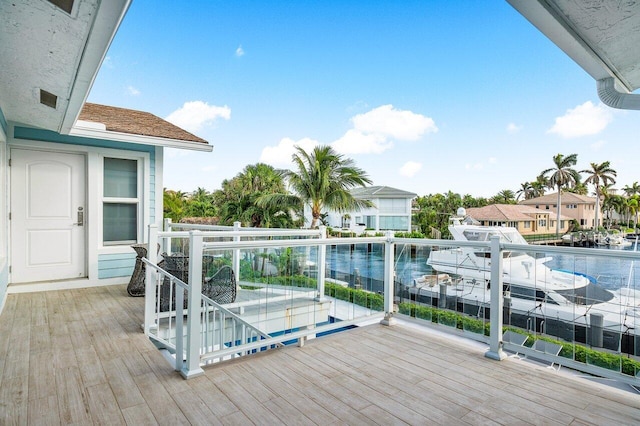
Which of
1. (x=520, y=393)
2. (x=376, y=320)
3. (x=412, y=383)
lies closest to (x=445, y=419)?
(x=412, y=383)

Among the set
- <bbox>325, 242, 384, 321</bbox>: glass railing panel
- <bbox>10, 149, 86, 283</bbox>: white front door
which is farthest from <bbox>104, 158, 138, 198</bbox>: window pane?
<bbox>325, 242, 384, 321</bbox>: glass railing panel

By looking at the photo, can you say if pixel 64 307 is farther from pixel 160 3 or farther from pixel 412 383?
pixel 160 3

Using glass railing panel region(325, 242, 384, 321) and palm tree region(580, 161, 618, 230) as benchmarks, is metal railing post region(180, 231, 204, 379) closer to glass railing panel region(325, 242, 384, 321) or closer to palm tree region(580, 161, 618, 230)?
glass railing panel region(325, 242, 384, 321)

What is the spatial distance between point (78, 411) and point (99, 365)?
71 cm

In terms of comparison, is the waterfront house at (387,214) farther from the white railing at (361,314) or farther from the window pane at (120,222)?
the white railing at (361,314)

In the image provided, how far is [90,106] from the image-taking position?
23.1 feet

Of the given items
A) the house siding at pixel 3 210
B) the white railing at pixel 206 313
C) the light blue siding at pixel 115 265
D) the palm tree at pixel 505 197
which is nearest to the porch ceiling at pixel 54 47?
the house siding at pixel 3 210

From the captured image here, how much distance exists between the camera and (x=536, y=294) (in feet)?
9.39

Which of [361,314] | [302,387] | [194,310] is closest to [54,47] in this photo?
[194,310]

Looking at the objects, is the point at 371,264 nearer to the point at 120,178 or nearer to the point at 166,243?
the point at 166,243

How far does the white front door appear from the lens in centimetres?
502

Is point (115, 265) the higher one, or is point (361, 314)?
point (115, 265)

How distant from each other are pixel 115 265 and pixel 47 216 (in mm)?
1190

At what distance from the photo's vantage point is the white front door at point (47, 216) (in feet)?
16.5
